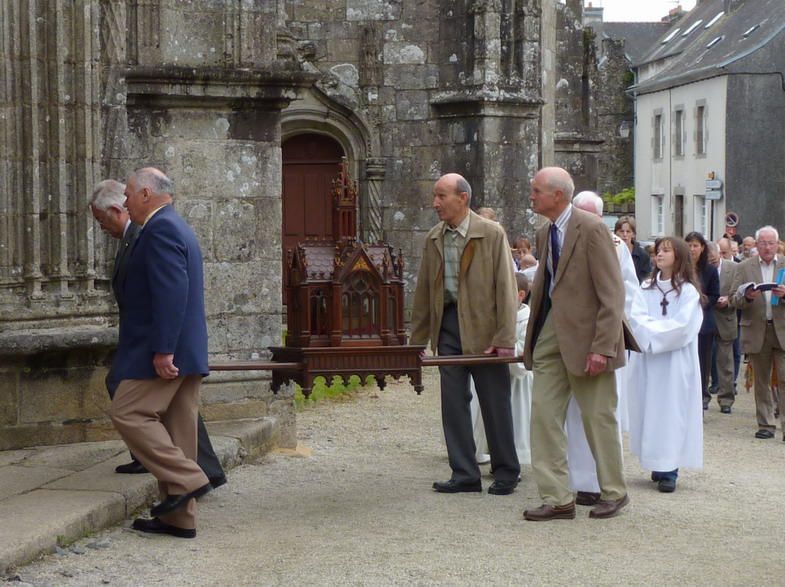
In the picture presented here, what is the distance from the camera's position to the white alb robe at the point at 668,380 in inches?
324

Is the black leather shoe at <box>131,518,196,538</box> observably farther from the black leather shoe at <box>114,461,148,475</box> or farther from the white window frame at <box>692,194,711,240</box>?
the white window frame at <box>692,194,711,240</box>

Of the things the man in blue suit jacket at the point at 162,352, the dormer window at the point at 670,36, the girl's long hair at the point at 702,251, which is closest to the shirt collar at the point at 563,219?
the man in blue suit jacket at the point at 162,352

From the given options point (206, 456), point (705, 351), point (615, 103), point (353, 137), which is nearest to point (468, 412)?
point (206, 456)

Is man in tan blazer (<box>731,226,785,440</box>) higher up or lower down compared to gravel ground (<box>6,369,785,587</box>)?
higher up

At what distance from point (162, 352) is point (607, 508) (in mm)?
2505

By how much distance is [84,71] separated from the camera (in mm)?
8086

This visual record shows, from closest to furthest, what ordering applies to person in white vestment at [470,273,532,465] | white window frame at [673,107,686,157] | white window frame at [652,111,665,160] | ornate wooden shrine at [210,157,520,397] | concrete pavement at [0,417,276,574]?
1. concrete pavement at [0,417,276,574]
2. ornate wooden shrine at [210,157,520,397]
3. person in white vestment at [470,273,532,465]
4. white window frame at [673,107,686,157]
5. white window frame at [652,111,665,160]

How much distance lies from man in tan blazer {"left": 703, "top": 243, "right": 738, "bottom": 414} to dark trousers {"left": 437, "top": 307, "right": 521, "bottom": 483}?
16.1ft

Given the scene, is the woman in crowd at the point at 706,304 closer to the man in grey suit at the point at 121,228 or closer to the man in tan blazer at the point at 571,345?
the man in tan blazer at the point at 571,345

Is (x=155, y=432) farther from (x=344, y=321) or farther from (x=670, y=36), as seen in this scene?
(x=670, y=36)

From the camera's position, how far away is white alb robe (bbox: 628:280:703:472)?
27.0ft

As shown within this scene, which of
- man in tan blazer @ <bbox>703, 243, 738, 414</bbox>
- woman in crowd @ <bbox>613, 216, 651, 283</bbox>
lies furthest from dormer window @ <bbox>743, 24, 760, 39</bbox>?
woman in crowd @ <bbox>613, 216, 651, 283</bbox>

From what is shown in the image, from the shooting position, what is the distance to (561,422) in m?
7.16

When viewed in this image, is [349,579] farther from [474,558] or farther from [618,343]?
[618,343]
